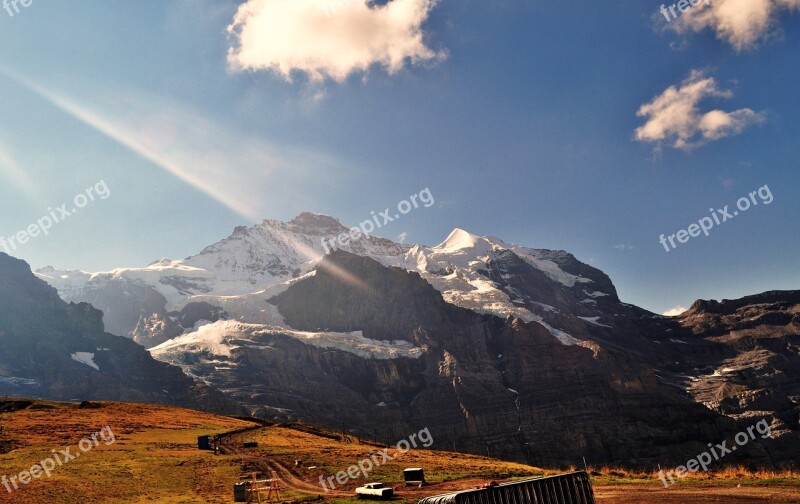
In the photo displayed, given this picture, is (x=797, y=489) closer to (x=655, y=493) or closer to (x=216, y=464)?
(x=655, y=493)

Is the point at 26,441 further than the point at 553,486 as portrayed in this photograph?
Yes

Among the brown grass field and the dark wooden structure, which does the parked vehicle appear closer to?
the brown grass field

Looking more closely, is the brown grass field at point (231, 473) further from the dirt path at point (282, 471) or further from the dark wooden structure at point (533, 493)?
the dark wooden structure at point (533, 493)

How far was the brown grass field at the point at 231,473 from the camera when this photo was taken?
115 ft

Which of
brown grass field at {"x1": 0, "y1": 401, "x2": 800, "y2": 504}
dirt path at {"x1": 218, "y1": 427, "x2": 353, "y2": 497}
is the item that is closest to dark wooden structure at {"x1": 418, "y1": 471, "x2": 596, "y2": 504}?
brown grass field at {"x1": 0, "y1": 401, "x2": 800, "y2": 504}

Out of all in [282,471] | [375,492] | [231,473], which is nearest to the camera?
[375,492]

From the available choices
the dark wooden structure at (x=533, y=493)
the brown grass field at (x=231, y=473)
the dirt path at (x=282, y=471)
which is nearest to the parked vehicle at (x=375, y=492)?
the brown grass field at (x=231, y=473)

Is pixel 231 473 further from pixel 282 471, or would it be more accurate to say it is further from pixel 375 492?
pixel 375 492

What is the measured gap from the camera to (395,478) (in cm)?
4709

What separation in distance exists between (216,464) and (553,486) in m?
44.6

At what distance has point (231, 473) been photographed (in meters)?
52.9

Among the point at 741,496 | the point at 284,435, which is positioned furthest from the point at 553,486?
the point at 284,435

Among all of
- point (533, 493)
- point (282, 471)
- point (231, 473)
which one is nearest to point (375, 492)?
point (282, 471)

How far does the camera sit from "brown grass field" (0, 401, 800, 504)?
35.2 m
